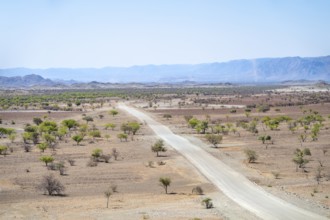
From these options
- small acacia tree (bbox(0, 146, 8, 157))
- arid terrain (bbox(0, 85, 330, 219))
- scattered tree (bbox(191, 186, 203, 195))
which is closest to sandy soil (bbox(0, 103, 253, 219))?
arid terrain (bbox(0, 85, 330, 219))

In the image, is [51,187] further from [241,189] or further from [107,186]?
[241,189]

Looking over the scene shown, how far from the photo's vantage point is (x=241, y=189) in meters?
35.5

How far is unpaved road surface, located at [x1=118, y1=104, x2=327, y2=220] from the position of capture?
95.7 feet

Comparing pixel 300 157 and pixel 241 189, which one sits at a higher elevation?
pixel 300 157

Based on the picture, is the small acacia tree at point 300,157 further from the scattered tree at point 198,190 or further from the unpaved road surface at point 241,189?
the scattered tree at point 198,190

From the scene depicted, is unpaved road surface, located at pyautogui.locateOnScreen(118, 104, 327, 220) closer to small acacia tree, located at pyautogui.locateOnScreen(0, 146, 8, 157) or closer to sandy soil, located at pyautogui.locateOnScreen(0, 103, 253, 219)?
sandy soil, located at pyautogui.locateOnScreen(0, 103, 253, 219)

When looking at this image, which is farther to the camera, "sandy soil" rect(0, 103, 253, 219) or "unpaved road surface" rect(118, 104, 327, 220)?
"sandy soil" rect(0, 103, 253, 219)

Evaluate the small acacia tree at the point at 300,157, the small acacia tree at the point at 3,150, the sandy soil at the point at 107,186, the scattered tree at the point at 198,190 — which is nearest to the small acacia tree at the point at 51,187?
the sandy soil at the point at 107,186

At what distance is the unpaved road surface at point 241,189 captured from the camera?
29172 millimetres

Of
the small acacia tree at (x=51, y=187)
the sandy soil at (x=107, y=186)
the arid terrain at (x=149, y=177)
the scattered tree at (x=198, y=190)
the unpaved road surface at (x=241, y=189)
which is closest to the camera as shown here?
the unpaved road surface at (x=241, y=189)

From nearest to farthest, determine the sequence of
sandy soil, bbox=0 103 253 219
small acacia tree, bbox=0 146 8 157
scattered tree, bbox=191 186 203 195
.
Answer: sandy soil, bbox=0 103 253 219, scattered tree, bbox=191 186 203 195, small acacia tree, bbox=0 146 8 157

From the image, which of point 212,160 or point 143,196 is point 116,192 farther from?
point 212,160

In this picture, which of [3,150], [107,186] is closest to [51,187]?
[107,186]

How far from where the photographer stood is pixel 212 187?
119 ft
